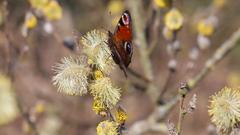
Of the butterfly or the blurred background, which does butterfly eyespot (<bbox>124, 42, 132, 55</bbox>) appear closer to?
the butterfly

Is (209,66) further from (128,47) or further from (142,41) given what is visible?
(128,47)

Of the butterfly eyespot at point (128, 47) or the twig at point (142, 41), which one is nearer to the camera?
the butterfly eyespot at point (128, 47)

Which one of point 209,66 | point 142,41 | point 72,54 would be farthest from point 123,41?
point 142,41

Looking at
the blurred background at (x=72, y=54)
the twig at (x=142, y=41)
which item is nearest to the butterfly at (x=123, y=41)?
the blurred background at (x=72, y=54)

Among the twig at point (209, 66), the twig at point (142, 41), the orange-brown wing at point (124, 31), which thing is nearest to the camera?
the orange-brown wing at point (124, 31)

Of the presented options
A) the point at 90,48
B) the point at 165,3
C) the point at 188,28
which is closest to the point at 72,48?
the point at 165,3

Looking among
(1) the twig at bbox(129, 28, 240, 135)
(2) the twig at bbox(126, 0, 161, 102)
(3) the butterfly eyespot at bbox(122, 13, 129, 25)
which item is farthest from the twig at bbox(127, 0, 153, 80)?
(3) the butterfly eyespot at bbox(122, 13, 129, 25)

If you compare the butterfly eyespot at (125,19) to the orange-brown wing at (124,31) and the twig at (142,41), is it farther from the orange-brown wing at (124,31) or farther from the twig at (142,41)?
the twig at (142,41)

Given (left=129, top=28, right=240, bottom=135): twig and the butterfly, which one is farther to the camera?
(left=129, top=28, right=240, bottom=135): twig
